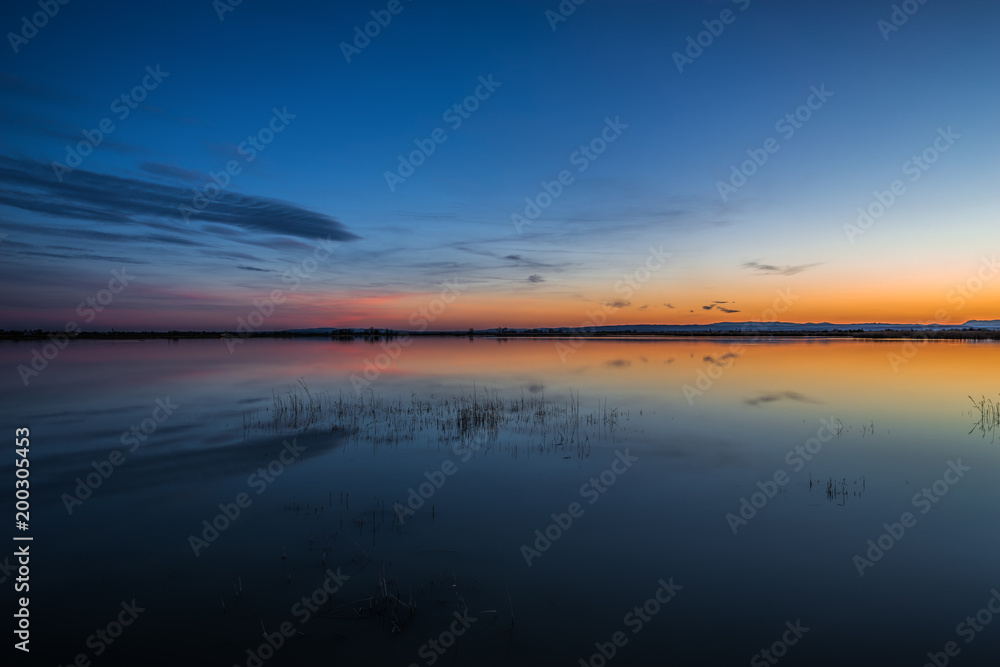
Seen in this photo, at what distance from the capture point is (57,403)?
18.8 m

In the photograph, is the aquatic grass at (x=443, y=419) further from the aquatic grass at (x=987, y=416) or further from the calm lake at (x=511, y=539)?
the aquatic grass at (x=987, y=416)

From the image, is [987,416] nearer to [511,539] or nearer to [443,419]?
[443,419]

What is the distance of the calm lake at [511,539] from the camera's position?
504 cm

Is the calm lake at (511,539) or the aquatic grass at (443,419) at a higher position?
the aquatic grass at (443,419)

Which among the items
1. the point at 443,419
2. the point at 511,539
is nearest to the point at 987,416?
the point at 443,419

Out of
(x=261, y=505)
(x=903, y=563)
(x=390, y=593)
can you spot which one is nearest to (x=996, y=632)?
(x=903, y=563)

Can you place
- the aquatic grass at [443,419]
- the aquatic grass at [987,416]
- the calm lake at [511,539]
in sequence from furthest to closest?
1. the aquatic grass at [987,416]
2. the aquatic grass at [443,419]
3. the calm lake at [511,539]

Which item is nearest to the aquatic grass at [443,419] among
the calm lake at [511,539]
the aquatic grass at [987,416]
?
the calm lake at [511,539]

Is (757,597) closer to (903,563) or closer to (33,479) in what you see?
(903,563)

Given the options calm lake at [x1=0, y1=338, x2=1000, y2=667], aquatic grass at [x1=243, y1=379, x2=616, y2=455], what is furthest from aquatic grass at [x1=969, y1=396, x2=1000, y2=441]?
aquatic grass at [x1=243, y1=379, x2=616, y2=455]

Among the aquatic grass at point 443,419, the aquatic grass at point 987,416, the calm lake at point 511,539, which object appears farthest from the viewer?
the aquatic grass at point 987,416

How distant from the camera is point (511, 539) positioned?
7.41 metres

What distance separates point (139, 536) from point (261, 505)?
1.73 metres

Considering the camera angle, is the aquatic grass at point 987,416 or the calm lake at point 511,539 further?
the aquatic grass at point 987,416
